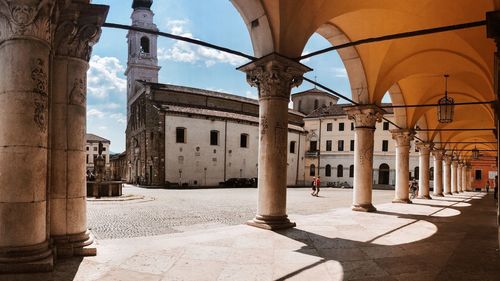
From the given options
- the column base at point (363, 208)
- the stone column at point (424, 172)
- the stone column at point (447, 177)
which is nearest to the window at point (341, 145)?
the stone column at point (447, 177)

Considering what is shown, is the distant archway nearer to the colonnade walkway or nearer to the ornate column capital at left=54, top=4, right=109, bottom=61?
the colonnade walkway

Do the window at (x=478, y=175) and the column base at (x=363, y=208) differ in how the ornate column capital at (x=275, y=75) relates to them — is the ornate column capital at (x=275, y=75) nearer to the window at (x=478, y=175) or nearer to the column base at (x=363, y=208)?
the column base at (x=363, y=208)

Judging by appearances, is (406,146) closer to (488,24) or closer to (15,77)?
(488,24)

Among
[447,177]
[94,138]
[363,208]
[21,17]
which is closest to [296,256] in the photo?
[21,17]

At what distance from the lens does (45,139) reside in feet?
15.1

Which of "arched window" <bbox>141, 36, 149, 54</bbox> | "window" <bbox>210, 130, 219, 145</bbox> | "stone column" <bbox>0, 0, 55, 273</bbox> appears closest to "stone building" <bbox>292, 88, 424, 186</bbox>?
"window" <bbox>210, 130, 219, 145</bbox>

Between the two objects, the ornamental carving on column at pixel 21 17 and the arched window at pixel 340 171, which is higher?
the ornamental carving on column at pixel 21 17

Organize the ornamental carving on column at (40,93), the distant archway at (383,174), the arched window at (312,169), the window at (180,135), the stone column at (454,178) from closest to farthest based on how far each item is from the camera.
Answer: the ornamental carving on column at (40,93) < the stone column at (454,178) < the window at (180,135) < the distant archway at (383,174) < the arched window at (312,169)

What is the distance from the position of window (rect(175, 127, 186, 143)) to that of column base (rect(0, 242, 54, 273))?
107 feet

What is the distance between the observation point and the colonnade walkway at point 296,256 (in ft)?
15.4

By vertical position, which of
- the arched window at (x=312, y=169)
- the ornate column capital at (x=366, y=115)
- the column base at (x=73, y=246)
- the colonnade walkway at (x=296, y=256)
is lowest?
the arched window at (x=312, y=169)

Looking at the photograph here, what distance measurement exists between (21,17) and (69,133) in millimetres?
1774

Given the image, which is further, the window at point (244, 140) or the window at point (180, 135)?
the window at point (244, 140)

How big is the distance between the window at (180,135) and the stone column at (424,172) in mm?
22716
